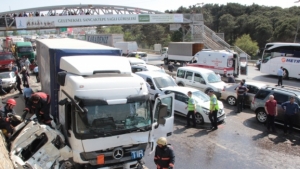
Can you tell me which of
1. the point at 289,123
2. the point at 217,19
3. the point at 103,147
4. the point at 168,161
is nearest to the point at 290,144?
the point at 289,123

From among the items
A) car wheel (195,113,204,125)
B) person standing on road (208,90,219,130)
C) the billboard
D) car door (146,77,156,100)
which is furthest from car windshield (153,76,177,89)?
the billboard

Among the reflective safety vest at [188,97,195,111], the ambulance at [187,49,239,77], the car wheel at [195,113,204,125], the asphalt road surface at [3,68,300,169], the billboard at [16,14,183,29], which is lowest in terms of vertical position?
the asphalt road surface at [3,68,300,169]

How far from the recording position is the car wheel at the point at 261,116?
12300 millimetres

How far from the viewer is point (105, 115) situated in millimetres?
5941

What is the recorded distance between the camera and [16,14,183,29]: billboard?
30938 millimetres

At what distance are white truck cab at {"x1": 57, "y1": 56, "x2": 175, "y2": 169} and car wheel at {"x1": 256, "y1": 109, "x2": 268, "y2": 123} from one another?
24.0ft

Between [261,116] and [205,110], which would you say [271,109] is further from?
[205,110]

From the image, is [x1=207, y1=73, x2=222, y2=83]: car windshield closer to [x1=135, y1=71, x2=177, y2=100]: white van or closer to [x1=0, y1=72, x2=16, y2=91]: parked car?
[x1=135, y1=71, x2=177, y2=100]: white van

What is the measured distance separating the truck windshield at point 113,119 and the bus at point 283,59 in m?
20.7

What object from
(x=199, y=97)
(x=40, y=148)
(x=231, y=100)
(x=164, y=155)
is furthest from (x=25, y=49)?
(x=164, y=155)

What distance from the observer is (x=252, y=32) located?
6166 centimetres

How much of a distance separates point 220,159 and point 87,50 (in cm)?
538

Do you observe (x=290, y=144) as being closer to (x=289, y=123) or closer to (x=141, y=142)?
(x=289, y=123)

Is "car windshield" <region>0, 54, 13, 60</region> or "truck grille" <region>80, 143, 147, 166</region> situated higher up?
"car windshield" <region>0, 54, 13, 60</region>
